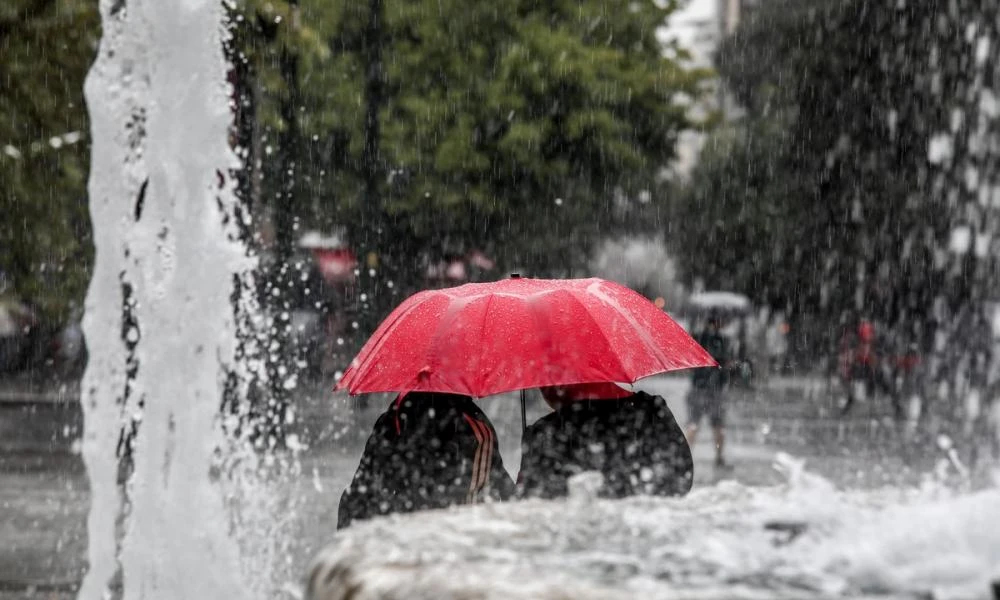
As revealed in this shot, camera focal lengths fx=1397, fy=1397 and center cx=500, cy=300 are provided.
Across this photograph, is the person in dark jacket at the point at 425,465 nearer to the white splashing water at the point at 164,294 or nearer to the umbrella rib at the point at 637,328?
the umbrella rib at the point at 637,328

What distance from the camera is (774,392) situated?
→ 27.0 meters

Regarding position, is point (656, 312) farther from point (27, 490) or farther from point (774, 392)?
point (774, 392)

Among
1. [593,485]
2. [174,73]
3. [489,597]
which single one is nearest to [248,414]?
[174,73]

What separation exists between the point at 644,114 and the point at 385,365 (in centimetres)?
2299

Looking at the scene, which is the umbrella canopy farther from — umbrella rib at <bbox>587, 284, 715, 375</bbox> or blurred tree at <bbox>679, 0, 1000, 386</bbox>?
blurred tree at <bbox>679, 0, 1000, 386</bbox>

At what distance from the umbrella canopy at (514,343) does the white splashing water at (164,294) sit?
1673 millimetres

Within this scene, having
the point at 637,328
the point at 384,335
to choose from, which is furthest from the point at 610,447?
the point at 384,335

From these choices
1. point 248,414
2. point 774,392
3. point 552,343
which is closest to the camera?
point 552,343

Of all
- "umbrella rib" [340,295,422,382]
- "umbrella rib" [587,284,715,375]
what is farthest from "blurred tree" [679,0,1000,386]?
"umbrella rib" [340,295,422,382]

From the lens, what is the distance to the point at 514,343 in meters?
4.71

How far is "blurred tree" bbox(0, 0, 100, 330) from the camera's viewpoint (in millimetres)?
13508

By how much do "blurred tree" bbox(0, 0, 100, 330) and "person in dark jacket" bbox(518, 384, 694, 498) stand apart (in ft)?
32.8

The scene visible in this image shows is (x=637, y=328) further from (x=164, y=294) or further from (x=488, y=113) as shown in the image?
(x=488, y=113)

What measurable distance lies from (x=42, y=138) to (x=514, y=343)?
41.0ft
